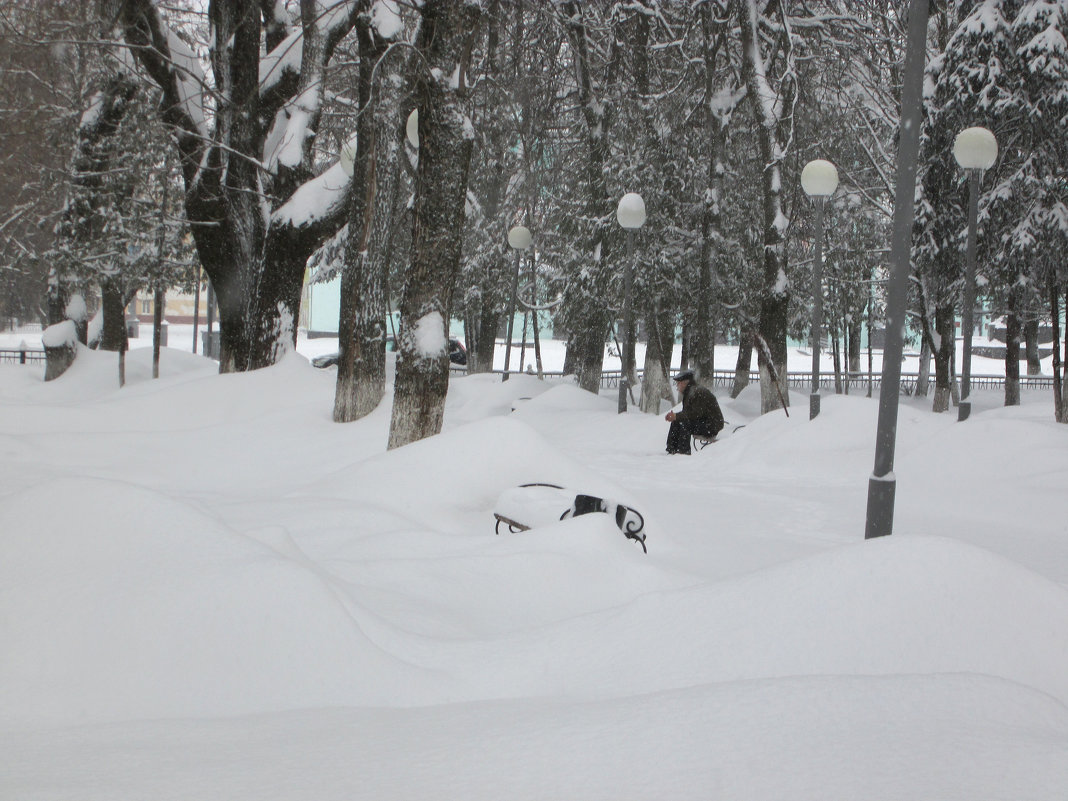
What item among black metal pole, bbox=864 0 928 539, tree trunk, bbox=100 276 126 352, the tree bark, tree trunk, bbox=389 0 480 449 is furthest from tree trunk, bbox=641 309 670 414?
black metal pole, bbox=864 0 928 539

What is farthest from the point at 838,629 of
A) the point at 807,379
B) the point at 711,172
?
the point at 807,379

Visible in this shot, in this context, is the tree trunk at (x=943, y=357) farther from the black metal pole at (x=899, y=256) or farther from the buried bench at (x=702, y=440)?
the black metal pole at (x=899, y=256)

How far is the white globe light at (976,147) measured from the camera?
504 inches

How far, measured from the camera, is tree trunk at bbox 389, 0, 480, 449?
902 cm

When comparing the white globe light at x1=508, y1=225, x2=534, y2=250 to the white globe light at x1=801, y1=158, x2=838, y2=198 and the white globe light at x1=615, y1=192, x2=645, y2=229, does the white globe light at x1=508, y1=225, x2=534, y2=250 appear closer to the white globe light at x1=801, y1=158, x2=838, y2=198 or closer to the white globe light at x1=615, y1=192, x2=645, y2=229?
the white globe light at x1=615, y1=192, x2=645, y2=229

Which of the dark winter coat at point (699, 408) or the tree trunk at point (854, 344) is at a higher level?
the tree trunk at point (854, 344)

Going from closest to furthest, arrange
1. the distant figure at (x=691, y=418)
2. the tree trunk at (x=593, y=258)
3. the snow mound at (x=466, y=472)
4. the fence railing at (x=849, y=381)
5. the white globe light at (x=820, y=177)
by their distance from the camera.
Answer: the snow mound at (x=466, y=472) → the distant figure at (x=691, y=418) → the white globe light at (x=820, y=177) → the tree trunk at (x=593, y=258) → the fence railing at (x=849, y=381)

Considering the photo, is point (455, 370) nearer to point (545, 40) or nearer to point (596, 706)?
point (545, 40)

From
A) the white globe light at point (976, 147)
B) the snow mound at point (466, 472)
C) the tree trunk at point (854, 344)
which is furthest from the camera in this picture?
the tree trunk at point (854, 344)

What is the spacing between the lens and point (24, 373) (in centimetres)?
2483

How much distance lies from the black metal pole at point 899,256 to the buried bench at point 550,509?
1.75 metres

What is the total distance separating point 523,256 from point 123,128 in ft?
38.7

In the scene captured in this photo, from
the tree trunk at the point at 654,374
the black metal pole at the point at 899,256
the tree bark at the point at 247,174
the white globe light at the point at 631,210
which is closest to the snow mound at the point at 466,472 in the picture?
the black metal pole at the point at 899,256

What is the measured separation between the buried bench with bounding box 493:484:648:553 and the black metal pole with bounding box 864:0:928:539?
1753mm
